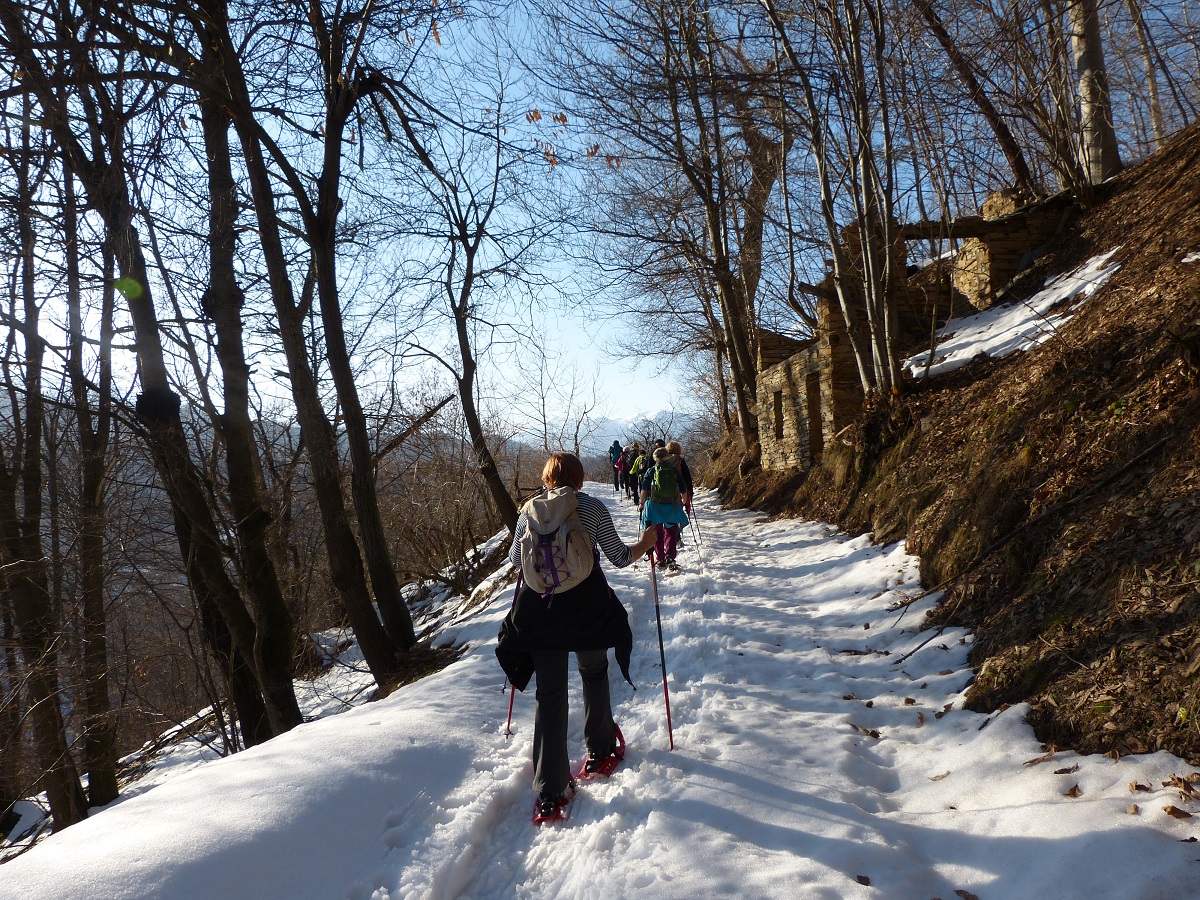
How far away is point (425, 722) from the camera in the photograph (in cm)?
476

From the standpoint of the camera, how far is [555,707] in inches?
148

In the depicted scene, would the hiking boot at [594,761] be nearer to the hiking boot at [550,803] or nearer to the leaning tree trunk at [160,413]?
Answer: the hiking boot at [550,803]

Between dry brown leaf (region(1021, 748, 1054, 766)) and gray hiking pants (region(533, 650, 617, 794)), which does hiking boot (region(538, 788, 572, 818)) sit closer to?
gray hiking pants (region(533, 650, 617, 794))

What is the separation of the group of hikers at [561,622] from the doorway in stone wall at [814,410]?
1100cm

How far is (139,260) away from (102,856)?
19.6 feet

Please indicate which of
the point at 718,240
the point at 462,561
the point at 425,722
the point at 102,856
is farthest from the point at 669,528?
the point at 718,240

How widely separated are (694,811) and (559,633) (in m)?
1.16

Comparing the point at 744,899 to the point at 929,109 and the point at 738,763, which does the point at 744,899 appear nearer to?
the point at 738,763

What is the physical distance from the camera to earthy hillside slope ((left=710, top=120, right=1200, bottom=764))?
331cm

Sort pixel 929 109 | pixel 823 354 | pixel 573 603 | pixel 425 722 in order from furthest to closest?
1. pixel 823 354
2. pixel 929 109
3. pixel 425 722
4. pixel 573 603

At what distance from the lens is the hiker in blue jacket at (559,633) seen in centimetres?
372

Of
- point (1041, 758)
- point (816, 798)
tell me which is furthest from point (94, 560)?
point (1041, 758)

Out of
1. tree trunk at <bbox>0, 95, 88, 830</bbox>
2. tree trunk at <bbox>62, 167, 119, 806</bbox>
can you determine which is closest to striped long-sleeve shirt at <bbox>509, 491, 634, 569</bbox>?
tree trunk at <bbox>0, 95, 88, 830</bbox>

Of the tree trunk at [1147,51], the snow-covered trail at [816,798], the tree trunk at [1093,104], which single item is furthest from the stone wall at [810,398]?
the snow-covered trail at [816,798]
